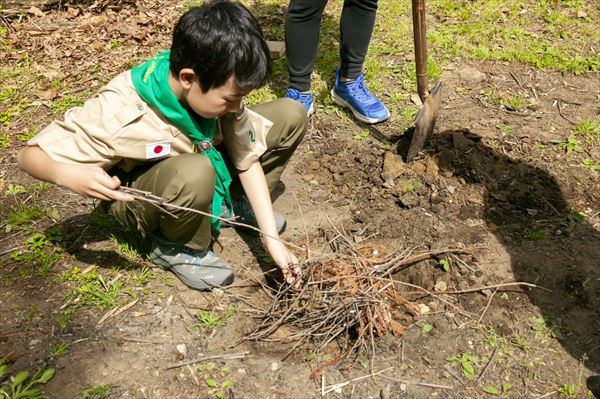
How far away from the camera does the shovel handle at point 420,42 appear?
316 cm

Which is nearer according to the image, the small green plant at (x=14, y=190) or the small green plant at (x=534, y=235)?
the small green plant at (x=534, y=235)

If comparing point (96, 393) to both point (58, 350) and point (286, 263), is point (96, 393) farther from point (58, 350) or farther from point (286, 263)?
point (286, 263)

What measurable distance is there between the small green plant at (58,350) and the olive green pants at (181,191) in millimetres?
565

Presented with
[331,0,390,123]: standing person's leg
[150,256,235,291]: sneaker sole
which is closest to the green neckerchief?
[150,256,235,291]: sneaker sole

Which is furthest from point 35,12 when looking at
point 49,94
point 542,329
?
point 542,329

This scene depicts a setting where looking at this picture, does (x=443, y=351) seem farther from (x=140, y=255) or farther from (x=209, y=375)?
(x=140, y=255)

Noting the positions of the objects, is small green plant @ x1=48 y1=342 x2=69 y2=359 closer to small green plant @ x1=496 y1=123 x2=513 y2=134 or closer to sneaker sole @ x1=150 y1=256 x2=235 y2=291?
sneaker sole @ x1=150 y1=256 x2=235 y2=291

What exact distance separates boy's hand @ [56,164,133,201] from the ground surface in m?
0.60

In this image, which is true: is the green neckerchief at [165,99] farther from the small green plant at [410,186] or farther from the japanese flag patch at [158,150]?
the small green plant at [410,186]

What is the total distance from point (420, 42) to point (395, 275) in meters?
1.46

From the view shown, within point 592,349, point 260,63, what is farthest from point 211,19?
point 592,349

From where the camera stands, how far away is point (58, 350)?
2.16 m

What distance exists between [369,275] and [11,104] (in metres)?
2.93

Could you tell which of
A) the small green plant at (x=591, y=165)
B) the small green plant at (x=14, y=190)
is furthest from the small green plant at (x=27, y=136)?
the small green plant at (x=591, y=165)
